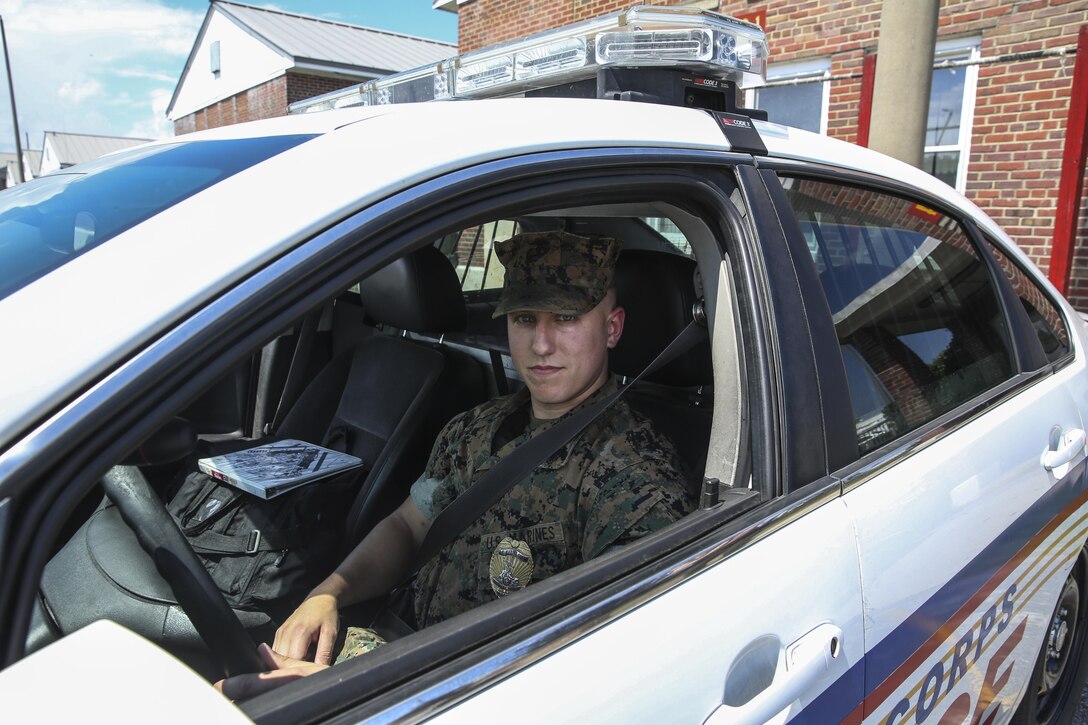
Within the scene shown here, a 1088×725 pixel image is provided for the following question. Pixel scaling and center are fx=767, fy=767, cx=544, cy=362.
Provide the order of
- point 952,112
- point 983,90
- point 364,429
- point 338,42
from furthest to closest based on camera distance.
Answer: point 338,42 < point 952,112 < point 983,90 < point 364,429

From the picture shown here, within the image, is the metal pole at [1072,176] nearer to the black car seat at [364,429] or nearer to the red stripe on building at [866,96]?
the red stripe on building at [866,96]

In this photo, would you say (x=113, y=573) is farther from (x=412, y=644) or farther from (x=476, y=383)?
(x=476, y=383)

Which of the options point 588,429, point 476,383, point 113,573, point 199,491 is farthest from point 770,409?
point 476,383

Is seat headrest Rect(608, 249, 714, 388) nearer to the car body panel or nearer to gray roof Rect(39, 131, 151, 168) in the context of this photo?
the car body panel

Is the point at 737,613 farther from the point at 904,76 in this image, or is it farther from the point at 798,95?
the point at 798,95

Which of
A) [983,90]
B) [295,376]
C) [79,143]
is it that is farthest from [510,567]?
[79,143]

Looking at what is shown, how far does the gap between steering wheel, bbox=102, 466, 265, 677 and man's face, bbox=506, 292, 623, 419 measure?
0.78m

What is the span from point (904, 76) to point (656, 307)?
8.91 ft

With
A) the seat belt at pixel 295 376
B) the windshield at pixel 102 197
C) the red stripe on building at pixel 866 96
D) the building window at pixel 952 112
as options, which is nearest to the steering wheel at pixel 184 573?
the windshield at pixel 102 197

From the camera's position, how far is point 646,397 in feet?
6.33

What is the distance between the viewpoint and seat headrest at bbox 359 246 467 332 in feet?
8.00

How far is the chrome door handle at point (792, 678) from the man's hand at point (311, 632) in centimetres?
83

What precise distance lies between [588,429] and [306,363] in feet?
6.96

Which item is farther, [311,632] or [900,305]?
[900,305]
